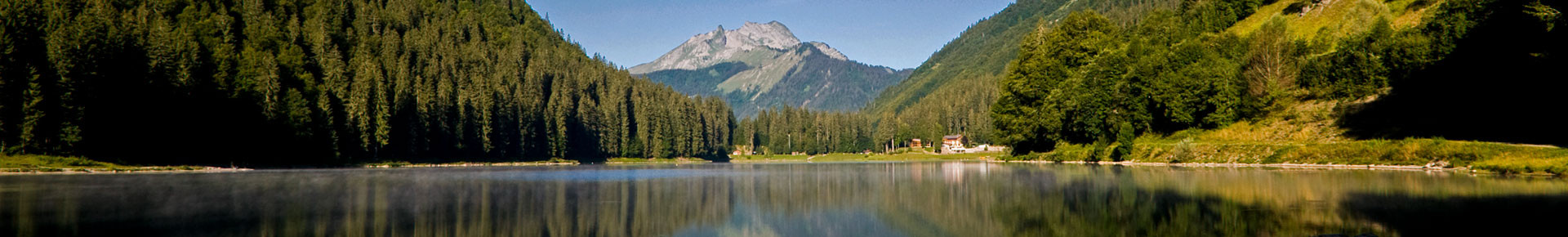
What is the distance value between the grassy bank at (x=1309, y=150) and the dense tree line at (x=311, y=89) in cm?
6149

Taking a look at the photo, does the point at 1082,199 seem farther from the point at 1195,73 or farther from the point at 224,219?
the point at 1195,73

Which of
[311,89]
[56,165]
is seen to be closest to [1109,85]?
[311,89]

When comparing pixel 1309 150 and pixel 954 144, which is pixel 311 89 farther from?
pixel 954 144

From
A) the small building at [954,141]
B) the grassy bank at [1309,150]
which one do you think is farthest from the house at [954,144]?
the grassy bank at [1309,150]

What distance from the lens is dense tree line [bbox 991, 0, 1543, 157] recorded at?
2304 inches

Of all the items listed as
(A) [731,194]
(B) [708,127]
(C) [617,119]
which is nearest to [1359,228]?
(A) [731,194]

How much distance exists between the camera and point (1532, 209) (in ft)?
59.9

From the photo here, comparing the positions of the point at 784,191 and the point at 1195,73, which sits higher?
the point at 1195,73

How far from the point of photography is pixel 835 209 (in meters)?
22.5

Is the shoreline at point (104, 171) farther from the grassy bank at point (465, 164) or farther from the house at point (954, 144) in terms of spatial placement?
the house at point (954, 144)

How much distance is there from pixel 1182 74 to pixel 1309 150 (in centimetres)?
1809

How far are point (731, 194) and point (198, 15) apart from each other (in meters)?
95.2

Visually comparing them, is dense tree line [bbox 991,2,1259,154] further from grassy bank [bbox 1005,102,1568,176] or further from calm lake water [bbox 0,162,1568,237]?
calm lake water [bbox 0,162,1568,237]

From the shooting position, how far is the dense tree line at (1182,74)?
58531 mm
